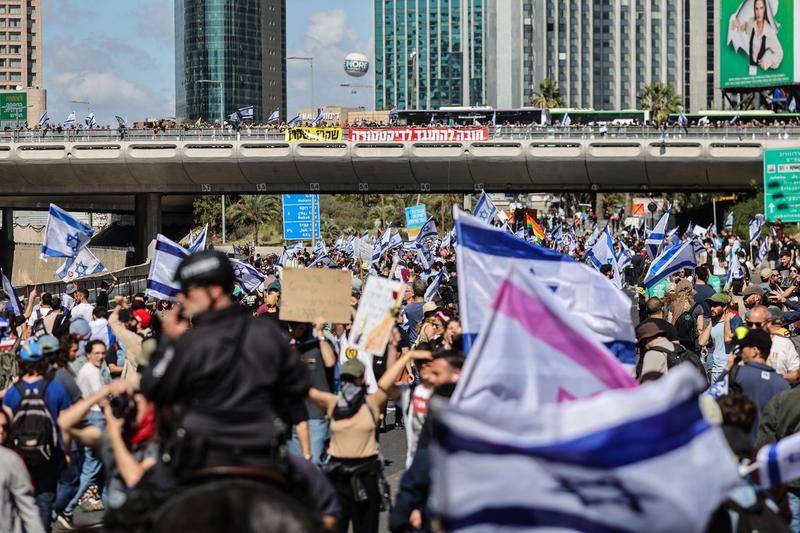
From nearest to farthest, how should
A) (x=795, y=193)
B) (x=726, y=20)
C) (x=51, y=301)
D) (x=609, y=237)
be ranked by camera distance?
(x=51, y=301)
(x=795, y=193)
(x=609, y=237)
(x=726, y=20)

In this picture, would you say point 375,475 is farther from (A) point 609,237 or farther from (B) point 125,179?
(B) point 125,179

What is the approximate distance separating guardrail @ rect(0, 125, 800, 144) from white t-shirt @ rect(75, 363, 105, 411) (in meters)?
48.7

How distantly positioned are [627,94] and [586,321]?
177 m

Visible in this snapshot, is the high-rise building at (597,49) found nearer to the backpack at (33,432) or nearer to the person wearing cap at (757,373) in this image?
the person wearing cap at (757,373)

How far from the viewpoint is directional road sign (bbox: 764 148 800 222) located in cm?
2503

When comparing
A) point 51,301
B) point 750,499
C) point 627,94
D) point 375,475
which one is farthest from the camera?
point 627,94

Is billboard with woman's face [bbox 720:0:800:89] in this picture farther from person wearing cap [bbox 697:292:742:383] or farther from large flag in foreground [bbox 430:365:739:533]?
large flag in foreground [bbox 430:365:739:533]

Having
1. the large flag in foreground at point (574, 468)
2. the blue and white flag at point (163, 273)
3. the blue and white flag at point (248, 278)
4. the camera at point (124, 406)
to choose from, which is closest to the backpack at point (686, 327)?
the blue and white flag at point (163, 273)

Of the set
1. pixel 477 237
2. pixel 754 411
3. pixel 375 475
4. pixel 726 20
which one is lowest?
pixel 375 475

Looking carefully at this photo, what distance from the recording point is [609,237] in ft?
88.4

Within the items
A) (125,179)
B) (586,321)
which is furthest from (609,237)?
(125,179)

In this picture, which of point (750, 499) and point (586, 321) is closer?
point (750, 499)

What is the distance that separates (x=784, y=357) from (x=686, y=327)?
14.9 ft

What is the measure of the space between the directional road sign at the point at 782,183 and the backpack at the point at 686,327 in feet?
32.8
